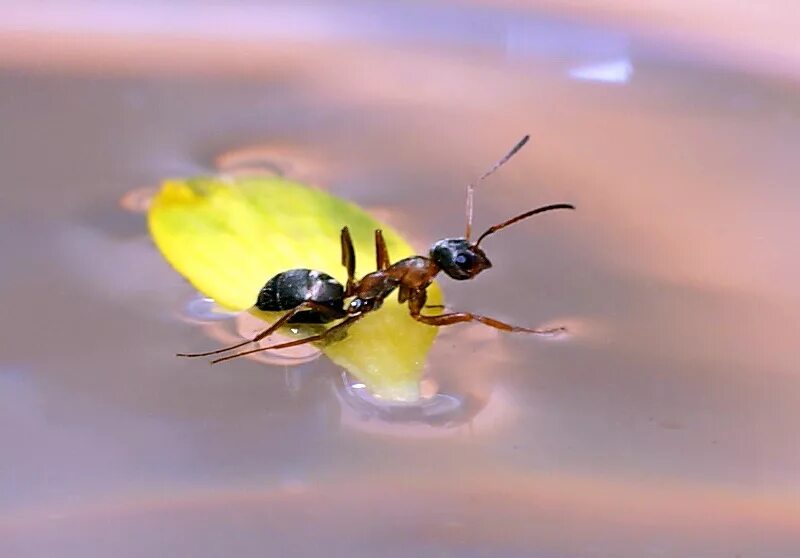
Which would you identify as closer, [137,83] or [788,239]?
[788,239]

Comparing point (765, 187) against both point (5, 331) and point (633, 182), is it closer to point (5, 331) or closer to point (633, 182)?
point (633, 182)

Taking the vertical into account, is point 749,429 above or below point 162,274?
below

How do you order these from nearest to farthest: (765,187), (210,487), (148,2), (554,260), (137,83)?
(210,487)
(554,260)
(765,187)
(137,83)
(148,2)

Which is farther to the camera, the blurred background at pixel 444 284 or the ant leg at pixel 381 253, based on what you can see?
the ant leg at pixel 381 253

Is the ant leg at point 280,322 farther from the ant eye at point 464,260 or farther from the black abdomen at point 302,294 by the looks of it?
the ant eye at point 464,260

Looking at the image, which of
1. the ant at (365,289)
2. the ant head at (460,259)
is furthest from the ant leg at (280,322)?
the ant head at (460,259)

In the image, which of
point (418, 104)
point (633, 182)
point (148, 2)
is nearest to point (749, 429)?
point (633, 182)
